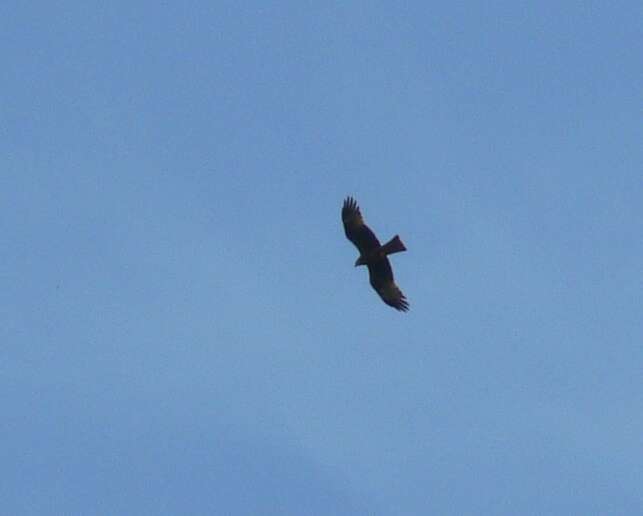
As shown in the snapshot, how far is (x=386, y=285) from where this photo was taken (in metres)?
49.3

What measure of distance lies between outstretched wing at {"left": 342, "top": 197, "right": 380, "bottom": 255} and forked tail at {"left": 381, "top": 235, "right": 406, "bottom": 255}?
49 centimetres

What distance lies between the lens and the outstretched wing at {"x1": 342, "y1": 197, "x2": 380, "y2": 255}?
4825 cm

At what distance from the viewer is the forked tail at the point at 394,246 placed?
47.2m

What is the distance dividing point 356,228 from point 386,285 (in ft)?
7.08

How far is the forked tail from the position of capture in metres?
47.2

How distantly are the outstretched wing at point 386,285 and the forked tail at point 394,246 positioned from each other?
950 mm

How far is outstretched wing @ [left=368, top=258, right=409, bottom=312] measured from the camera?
48781mm

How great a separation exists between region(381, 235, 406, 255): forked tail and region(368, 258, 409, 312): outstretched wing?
950 millimetres

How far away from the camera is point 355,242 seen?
48.5 metres

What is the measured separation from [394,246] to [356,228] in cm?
147

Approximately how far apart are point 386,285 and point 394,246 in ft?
7.30

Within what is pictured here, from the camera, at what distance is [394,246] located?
4744 centimetres

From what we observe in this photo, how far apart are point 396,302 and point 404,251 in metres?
2.89

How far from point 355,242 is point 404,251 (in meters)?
2.06
